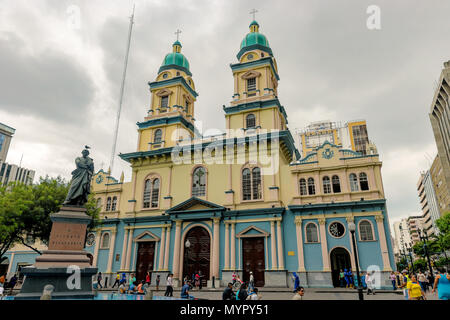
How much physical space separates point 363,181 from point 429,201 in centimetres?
8449

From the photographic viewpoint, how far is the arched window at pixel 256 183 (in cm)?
2886

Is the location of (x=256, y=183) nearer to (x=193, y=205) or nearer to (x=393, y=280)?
(x=193, y=205)


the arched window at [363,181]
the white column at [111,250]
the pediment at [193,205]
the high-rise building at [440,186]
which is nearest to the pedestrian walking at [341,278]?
the arched window at [363,181]

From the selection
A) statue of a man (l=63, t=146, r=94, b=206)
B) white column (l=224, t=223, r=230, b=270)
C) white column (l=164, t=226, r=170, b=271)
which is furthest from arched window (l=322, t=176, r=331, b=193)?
statue of a man (l=63, t=146, r=94, b=206)

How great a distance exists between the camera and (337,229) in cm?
2552

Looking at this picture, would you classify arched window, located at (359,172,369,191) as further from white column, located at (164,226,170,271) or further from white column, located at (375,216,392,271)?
white column, located at (164,226,170,271)

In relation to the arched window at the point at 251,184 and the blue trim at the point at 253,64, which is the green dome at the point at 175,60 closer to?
the blue trim at the point at 253,64

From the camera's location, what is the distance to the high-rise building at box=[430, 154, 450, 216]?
69500 mm

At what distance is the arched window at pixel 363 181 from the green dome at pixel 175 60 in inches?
1029

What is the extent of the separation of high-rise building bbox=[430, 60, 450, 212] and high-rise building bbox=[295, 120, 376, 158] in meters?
16.3

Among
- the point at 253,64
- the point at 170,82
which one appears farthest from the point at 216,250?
the point at 170,82

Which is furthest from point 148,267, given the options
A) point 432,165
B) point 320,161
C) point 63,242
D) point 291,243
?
point 432,165

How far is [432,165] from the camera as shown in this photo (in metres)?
79.8
